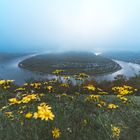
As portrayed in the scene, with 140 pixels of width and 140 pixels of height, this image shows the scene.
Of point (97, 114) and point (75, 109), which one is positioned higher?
point (75, 109)

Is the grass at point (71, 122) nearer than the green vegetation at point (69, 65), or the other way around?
the grass at point (71, 122)

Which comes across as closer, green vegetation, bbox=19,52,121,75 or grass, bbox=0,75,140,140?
grass, bbox=0,75,140,140

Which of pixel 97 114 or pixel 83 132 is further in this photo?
pixel 97 114

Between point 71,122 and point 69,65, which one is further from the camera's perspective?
point 69,65

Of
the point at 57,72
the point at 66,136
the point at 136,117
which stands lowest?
the point at 136,117

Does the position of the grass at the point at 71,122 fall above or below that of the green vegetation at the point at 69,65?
above

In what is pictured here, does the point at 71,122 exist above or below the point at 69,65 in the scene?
above

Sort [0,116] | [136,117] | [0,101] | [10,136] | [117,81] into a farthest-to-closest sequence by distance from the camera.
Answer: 1. [117,81]
2. [0,101]
3. [136,117]
4. [0,116]
5. [10,136]

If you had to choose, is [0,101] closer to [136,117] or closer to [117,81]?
[136,117]

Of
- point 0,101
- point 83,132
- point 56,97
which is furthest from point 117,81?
point 83,132

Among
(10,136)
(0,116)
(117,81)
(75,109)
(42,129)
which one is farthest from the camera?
(117,81)

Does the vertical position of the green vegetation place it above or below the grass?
below
